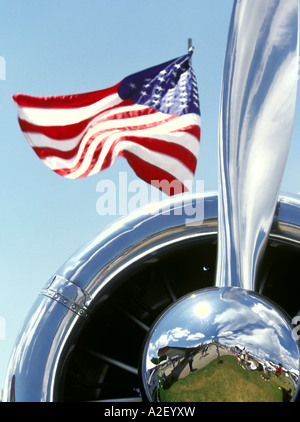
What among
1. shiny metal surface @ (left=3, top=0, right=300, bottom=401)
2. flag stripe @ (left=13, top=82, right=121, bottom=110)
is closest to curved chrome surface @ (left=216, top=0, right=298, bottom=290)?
shiny metal surface @ (left=3, top=0, right=300, bottom=401)

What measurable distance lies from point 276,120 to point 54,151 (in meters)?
5.30

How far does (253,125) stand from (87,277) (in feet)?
3.69

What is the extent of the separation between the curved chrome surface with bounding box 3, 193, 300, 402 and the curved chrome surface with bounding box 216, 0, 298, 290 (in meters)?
0.23

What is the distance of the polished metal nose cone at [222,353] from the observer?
228 centimetres

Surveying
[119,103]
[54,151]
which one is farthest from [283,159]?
[119,103]

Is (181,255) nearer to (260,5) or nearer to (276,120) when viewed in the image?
(276,120)

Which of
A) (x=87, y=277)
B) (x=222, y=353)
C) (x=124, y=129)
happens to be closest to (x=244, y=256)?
(x=222, y=353)

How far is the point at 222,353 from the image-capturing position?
230 centimetres

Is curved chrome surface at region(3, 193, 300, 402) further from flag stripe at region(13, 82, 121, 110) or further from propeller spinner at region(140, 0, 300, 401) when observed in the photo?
flag stripe at region(13, 82, 121, 110)

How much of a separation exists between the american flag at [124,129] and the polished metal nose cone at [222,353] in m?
4.87

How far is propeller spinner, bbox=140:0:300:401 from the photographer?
7.56ft

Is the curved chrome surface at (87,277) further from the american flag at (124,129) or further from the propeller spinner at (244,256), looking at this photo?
the american flag at (124,129)

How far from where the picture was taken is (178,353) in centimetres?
239

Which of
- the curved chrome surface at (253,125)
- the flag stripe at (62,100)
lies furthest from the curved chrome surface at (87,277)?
the flag stripe at (62,100)
